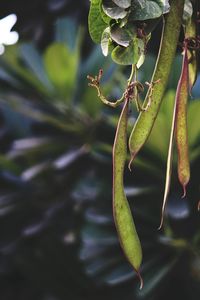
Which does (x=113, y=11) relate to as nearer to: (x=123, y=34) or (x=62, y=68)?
(x=123, y=34)

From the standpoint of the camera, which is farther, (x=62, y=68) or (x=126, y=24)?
(x=62, y=68)

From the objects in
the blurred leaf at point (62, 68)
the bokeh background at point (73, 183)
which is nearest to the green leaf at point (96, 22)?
the bokeh background at point (73, 183)

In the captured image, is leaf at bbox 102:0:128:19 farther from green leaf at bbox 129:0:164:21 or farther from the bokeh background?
the bokeh background

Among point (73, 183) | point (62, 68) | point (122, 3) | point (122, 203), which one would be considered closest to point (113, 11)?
Result: point (122, 3)

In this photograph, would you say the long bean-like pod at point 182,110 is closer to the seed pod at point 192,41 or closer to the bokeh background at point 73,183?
the seed pod at point 192,41

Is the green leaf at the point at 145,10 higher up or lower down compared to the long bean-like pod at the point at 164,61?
higher up

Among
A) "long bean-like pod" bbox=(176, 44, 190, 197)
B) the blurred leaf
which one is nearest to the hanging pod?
"long bean-like pod" bbox=(176, 44, 190, 197)
